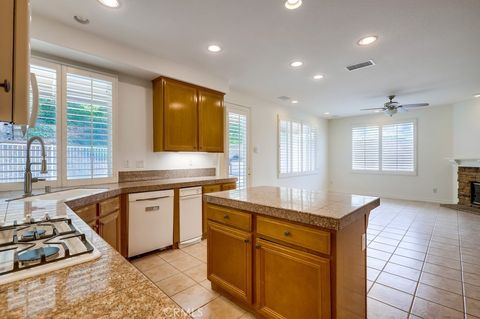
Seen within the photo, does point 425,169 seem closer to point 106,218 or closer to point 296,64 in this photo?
point 296,64

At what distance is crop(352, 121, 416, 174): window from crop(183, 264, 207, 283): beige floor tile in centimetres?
645

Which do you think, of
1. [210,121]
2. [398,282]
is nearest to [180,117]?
[210,121]

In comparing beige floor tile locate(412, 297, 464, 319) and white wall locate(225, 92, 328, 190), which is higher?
white wall locate(225, 92, 328, 190)

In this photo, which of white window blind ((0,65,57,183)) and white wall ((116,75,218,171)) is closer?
white window blind ((0,65,57,183))

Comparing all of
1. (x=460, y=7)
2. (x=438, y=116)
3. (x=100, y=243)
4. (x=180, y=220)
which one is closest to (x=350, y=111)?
(x=438, y=116)

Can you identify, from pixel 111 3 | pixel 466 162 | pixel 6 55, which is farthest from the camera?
pixel 466 162

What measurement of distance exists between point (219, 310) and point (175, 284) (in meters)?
0.62

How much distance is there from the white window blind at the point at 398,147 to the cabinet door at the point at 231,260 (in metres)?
6.65

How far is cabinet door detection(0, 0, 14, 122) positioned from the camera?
2.46 feet

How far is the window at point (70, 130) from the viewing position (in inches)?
96.0

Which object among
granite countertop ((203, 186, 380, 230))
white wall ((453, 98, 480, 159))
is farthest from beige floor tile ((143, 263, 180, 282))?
white wall ((453, 98, 480, 159))

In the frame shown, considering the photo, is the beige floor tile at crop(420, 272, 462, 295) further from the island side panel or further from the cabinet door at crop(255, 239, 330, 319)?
the cabinet door at crop(255, 239, 330, 319)

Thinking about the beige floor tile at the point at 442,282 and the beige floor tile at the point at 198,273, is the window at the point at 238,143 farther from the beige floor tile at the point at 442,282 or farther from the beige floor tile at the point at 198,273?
the beige floor tile at the point at 442,282

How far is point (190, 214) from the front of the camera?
10.9 feet
